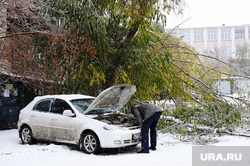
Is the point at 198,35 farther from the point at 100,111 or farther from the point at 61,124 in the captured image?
the point at 61,124

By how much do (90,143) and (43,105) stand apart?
7.59ft

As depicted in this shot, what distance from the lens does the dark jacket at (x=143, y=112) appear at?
719 cm

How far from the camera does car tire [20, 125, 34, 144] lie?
27.6ft

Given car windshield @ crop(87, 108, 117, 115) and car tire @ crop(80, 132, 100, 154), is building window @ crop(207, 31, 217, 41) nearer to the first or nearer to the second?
car windshield @ crop(87, 108, 117, 115)

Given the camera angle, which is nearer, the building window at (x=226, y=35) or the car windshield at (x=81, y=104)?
the car windshield at (x=81, y=104)

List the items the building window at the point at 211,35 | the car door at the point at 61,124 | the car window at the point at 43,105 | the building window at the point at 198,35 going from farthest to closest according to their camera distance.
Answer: the building window at the point at 198,35 < the building window at the point at 211,35 < the car window at the point at 43,105 < the car door at the point at 61,124

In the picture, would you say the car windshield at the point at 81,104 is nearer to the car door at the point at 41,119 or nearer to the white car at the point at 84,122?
the white car at the point at 84,122

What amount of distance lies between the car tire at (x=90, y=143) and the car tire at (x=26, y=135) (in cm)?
213

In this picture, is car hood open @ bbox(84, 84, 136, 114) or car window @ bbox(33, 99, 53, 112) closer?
car hood open @ bbox(84, 84, 136, 114)

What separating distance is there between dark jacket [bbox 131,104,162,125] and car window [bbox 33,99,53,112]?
8.88 feet

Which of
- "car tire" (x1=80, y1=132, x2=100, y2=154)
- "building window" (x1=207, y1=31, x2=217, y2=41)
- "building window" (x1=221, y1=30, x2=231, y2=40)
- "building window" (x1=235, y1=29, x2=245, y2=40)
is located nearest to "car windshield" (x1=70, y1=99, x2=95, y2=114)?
"car tire" (x1=80, y1=132, x2=100, y2=154)

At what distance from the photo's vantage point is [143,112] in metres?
7.32

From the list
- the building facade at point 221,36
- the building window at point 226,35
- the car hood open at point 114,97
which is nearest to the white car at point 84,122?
the car hood open at point 114,97

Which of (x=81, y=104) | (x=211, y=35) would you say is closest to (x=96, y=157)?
(x=81, y=104)
